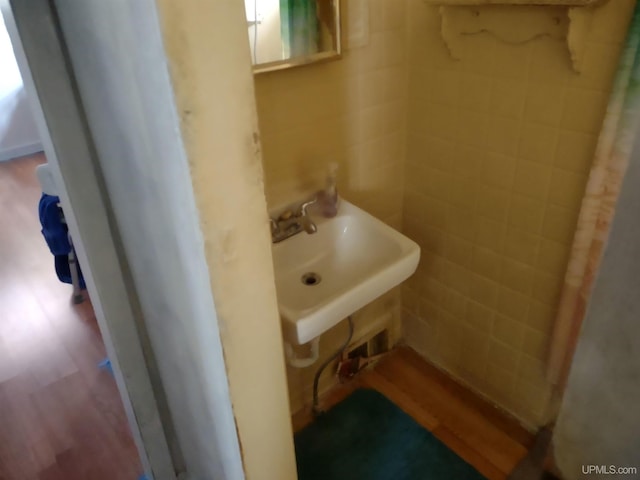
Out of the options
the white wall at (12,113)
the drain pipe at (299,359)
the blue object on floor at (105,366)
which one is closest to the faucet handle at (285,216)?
the drain pipe at (299,359)

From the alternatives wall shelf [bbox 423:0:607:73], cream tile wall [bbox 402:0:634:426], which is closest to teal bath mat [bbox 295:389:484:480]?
cream tile wall [bbox 402:0:634:426]

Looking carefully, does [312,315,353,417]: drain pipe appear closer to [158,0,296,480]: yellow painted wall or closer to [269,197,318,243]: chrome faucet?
[269,197,318,243]: chrome faucet

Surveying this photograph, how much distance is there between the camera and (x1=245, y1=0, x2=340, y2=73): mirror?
1305 millimetres

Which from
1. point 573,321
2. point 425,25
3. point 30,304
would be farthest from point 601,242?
point 30,304

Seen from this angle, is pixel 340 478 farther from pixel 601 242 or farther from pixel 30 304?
pixel 30 304

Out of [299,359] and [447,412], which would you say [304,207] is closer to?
[299,359]

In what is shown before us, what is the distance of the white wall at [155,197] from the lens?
0.66 m

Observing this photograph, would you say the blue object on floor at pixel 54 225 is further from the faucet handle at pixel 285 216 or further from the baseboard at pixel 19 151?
the baseboard at pixel 19 151

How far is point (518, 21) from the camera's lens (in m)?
1.36

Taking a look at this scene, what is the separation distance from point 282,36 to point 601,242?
3.34ft

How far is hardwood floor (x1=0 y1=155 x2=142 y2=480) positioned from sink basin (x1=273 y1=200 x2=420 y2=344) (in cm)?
93

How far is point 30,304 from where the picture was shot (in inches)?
105

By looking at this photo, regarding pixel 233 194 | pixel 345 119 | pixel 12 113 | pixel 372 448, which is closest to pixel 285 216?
pixel 345 119

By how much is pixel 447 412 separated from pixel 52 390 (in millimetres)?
1628
